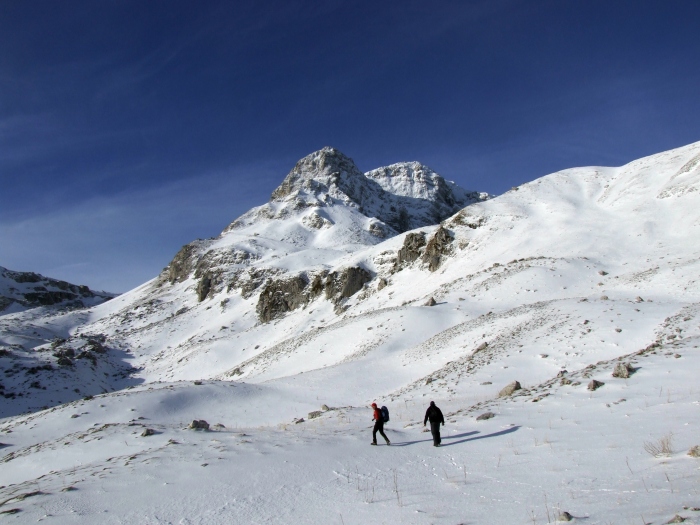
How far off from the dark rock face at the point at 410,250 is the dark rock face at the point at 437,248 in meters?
2.62

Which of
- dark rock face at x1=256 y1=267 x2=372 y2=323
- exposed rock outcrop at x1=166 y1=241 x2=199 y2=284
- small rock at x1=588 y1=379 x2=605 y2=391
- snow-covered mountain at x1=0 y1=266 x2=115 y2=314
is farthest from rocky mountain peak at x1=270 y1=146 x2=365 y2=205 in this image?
small rock at x1=588 y1=379 x2=605 y2=391

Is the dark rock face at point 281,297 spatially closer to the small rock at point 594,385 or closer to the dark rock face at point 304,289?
the dark rock face at point 304,289

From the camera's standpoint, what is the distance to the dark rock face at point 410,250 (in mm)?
63250

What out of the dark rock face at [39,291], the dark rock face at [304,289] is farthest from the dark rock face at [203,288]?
the dark rock face at [39,291]

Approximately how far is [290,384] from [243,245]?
286 ft

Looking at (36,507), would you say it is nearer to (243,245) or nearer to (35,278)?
(243,245)

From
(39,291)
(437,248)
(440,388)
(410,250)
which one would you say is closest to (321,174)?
(39,291)

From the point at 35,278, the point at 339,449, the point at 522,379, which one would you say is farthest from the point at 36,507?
the point at 35,278

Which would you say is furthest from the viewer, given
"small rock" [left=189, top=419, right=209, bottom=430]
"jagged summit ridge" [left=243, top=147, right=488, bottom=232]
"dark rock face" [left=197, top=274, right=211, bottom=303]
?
"jagged summit ridge" [left=243, top=147, right=488, bottom=232]

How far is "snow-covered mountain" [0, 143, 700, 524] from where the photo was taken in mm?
8133

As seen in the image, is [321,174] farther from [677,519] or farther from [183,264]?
[677,519]

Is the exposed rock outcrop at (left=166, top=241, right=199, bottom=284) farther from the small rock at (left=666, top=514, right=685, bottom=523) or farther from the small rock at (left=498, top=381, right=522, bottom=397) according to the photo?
the small rock at (left=666, top=514, right=685, bottom=523)

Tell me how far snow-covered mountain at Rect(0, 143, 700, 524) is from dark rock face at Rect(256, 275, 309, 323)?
0.30m

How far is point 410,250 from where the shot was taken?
210 feet
